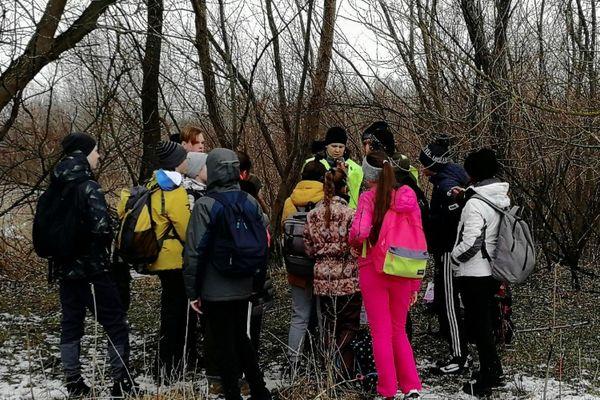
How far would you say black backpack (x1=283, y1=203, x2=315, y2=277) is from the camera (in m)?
4.70

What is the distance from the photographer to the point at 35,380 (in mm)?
4754

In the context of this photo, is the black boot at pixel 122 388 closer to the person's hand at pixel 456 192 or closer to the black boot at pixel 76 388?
the black boot at pixel 76 388

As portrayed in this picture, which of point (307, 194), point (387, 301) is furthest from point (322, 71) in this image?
point (387, 301)

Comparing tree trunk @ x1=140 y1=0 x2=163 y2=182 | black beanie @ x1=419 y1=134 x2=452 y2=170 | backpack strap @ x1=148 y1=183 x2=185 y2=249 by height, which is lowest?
backpack strap @ x1=148 y1=183 x2=185 y2=249

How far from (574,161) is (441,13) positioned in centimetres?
246

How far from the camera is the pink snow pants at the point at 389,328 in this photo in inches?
163

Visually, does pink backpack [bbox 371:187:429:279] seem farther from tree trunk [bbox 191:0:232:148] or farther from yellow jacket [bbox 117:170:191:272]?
tree trunk [bbox 191:0:232:148]

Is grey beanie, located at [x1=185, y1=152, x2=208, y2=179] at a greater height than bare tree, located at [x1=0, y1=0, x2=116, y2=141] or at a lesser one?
lesser

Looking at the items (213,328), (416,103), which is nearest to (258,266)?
(213,328)

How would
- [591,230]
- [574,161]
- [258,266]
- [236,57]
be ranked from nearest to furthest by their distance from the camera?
[258,266] → [574,161] → [591,230] → [236,57]

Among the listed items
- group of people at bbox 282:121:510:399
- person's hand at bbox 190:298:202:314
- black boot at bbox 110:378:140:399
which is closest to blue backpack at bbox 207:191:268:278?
person's hand at bbox 190:298:202:314

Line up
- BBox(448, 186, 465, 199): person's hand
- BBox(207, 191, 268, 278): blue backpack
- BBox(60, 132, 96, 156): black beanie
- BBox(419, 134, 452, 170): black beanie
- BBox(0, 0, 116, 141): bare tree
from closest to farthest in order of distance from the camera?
BBox(207, 191, 268, 278): blue backpack, BBox(60, 132, 96, 156): black beanie, BBox(448, 186, 465, 199): person's hand, BBox(419, 134, 452, 170): black beanie, BBox(0, 0, 116, 141): bare tree

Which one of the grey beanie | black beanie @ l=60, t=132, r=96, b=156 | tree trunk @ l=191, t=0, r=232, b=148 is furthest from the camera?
tree trunk @ l=191, t=0, r=232, b=148

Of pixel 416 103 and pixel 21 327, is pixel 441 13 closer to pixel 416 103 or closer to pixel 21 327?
pixel 416 103
